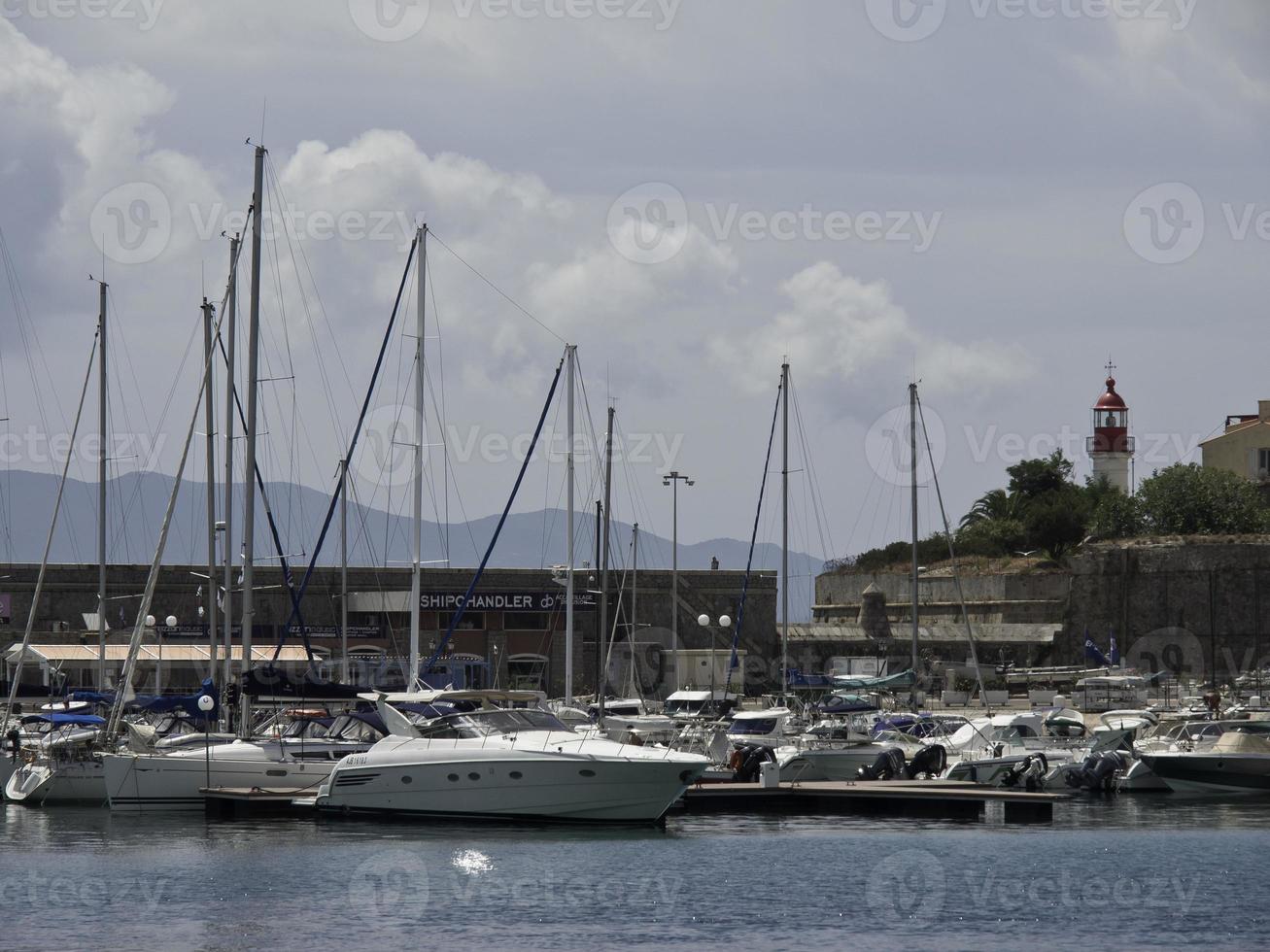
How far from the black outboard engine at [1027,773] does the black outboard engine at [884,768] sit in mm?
2100

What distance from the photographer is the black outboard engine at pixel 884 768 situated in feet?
114

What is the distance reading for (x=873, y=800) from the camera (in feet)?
105

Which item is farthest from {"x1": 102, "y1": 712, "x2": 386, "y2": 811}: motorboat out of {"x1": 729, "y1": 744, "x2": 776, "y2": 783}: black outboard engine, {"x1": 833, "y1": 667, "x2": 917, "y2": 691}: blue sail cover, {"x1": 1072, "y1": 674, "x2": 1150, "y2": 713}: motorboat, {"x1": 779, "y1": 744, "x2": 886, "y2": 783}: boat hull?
{"x1": 1072, "y1": 674, "x2": 1150, "y2": 713}: motorboat

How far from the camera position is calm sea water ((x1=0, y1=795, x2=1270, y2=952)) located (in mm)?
21672

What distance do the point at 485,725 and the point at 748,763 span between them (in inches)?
295

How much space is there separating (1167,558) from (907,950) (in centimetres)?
4888

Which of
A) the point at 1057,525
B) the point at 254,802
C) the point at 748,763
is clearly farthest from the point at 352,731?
the point at 1057,525

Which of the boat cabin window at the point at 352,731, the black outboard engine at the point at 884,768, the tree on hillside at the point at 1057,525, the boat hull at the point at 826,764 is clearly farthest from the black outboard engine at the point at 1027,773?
the tree on hillside at the point at 1057,525

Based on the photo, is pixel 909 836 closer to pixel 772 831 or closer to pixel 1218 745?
pixel 772 831

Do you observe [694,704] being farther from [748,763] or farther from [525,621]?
[525,621]

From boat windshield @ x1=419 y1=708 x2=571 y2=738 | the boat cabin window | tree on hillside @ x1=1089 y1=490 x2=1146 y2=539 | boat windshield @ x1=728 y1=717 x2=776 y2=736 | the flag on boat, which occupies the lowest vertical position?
boat windshield @ x1=728 y1=717 x2=776 y2=736

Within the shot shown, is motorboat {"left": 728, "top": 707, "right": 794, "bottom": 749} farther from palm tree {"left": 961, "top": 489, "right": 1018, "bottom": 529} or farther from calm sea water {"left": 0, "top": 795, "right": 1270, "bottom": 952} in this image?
palm tree {"left": 961, "top": 489, "right": 1018, "bottom": 529}

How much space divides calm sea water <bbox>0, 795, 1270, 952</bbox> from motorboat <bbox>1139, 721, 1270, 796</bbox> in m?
4.66

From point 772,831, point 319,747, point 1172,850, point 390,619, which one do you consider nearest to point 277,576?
point 390,619
